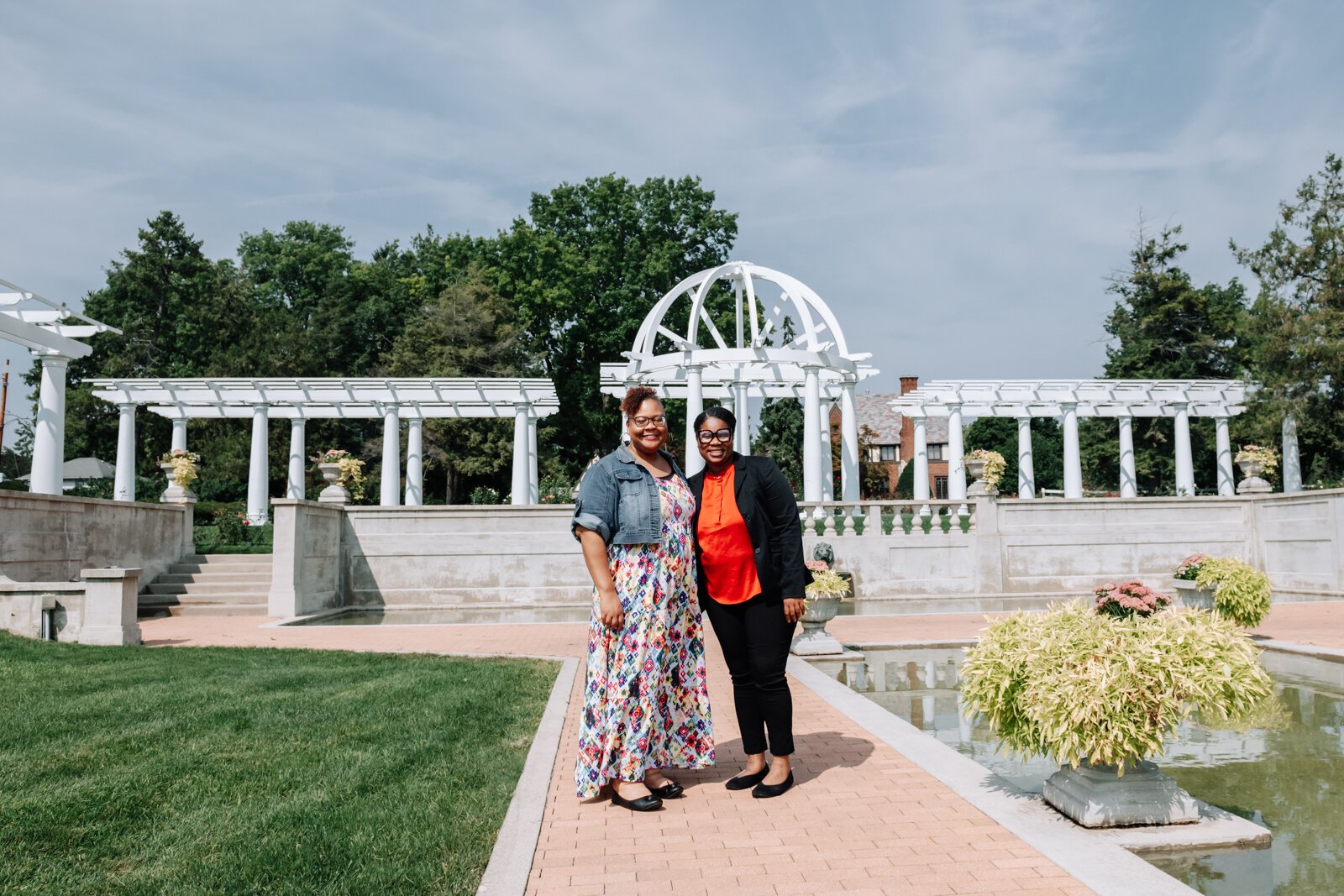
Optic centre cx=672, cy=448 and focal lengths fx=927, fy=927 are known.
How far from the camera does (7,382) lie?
176 feet

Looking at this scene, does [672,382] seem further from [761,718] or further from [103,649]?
[761,718]

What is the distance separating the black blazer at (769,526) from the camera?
515 cm

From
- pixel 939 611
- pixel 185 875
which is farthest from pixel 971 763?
pixel 939 611

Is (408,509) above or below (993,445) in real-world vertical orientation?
below

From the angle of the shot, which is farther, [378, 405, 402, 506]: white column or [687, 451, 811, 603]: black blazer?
[378, 405, 402, 506]: white column

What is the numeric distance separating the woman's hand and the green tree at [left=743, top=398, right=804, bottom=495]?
139 ft

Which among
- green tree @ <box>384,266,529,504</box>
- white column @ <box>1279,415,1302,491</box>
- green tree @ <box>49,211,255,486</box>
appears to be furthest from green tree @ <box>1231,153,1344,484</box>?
green tree @ <box>49,211,255,486</box>

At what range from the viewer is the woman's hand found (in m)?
4.84

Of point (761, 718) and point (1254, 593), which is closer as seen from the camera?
point (761, 718)

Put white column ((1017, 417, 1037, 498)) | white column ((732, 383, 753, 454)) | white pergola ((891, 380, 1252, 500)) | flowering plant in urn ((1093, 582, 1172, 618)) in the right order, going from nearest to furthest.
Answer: flowering plant in urn ((1093, 582, 1172, 618)) < white column ((732, 383, 753, 454)) < white pergola ((891, 380, 1252, 500)) < white column ((1017, 417, 1037, 498))

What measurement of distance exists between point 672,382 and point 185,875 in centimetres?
2497

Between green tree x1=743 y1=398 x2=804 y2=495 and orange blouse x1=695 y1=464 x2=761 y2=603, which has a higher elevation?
green tree x1=743 y1=398 x2=804 y2=495

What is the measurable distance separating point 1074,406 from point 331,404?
26453 mm

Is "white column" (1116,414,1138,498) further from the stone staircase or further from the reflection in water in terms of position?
the stone staircase
